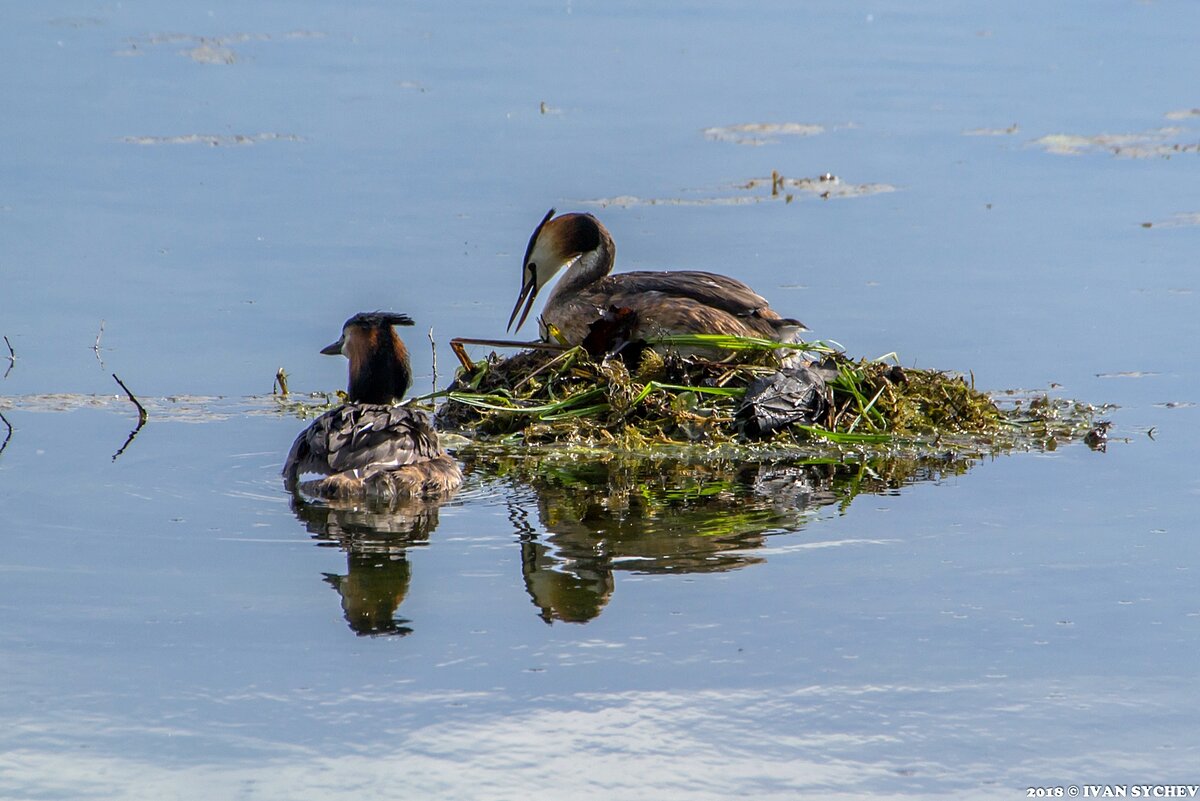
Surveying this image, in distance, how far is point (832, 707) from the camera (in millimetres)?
5594

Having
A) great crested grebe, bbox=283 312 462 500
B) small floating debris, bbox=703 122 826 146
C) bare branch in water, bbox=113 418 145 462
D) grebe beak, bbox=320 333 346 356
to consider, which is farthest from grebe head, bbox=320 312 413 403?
small floating debris, bbox=703 122 826 146

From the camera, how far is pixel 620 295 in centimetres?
1016

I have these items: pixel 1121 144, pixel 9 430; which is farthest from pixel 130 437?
pixel 1121 144

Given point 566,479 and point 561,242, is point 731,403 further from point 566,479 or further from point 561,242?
point 561,242

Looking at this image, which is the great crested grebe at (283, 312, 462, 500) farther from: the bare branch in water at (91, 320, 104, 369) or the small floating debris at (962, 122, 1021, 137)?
the small floating debris at (962, 122, 1021, 137)

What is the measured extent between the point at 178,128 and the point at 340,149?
158 cm

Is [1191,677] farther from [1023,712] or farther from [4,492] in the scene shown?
[4,492]

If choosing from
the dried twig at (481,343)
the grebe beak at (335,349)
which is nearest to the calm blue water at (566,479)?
the grebe beak at (335,349)

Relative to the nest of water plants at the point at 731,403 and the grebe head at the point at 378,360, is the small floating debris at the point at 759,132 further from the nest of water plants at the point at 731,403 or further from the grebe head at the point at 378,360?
the grebe head at the point at 378,360

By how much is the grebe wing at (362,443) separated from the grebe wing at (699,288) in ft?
6.74

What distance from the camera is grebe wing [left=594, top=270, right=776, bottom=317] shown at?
9875 millimetres

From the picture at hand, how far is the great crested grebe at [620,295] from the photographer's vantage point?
9812mm

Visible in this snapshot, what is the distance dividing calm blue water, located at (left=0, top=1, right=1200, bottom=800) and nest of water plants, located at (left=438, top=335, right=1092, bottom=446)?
59cm

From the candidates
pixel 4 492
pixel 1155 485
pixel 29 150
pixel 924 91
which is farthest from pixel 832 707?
pixel 924 91
